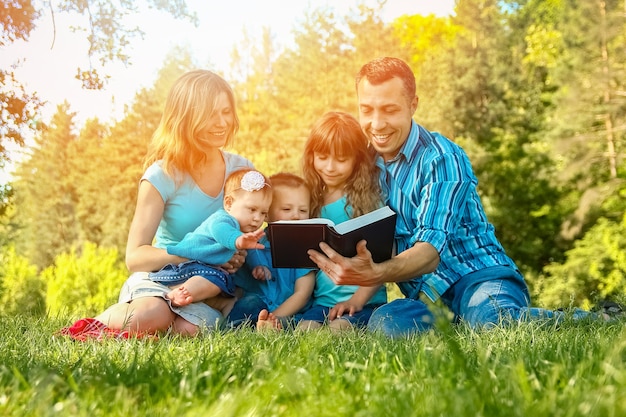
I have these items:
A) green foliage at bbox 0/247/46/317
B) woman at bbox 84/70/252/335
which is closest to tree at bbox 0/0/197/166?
woman at bbox 84/70/252/335

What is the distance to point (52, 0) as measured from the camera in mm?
7820

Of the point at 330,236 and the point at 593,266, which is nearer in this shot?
the point at 330,236

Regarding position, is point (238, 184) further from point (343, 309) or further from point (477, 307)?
point (477, 307)

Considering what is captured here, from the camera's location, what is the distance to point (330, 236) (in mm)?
3666

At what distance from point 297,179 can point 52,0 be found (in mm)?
4713

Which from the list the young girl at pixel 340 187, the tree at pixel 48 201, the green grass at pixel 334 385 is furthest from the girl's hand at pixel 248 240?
the tree at pixel 48 201

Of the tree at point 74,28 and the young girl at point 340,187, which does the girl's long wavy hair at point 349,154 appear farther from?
the tree at point 74,28

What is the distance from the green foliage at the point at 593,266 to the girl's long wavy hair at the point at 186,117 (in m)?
14.5

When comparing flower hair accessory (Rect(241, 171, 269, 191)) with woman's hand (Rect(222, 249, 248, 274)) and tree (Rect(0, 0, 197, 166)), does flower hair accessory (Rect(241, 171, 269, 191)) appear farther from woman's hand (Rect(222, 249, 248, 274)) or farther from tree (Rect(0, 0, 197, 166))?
tree (Rect(0, 0, 197, 166))

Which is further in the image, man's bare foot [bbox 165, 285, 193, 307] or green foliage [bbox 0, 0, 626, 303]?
green foliage [bbox 0, 0, 626, 303]

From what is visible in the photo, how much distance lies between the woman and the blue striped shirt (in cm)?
104

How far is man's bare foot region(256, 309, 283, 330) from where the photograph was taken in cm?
400

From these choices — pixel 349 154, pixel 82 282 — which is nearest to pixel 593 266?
pixel 82 282

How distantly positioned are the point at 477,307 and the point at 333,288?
995mm
